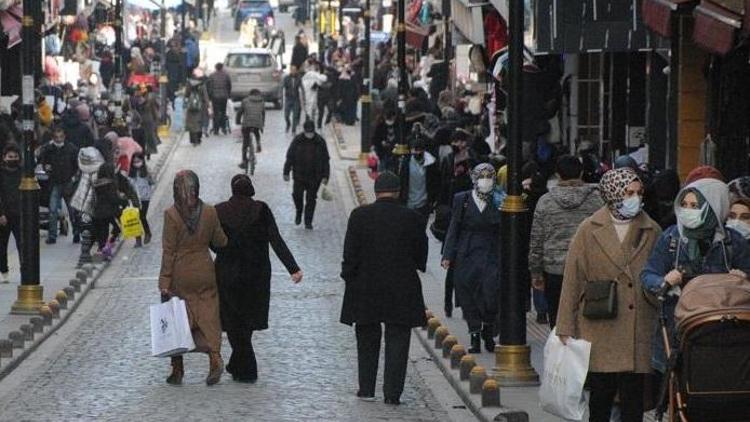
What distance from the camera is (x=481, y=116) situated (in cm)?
3362

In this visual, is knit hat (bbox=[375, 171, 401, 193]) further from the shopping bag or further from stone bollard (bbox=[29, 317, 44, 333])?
the shopping bag

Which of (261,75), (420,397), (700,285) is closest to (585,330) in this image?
(700,285)

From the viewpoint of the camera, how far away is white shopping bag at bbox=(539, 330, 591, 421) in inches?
471

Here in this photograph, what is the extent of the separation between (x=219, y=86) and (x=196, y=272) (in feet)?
108

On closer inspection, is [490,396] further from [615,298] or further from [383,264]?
[615,298]

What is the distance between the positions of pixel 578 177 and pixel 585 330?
15.4ft

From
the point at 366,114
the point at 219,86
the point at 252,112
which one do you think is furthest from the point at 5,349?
the point at 219,86

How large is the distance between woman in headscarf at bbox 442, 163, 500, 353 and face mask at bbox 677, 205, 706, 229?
6425mm

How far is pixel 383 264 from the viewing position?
607 inches

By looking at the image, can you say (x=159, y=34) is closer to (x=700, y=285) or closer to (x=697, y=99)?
(x=697, y=99)

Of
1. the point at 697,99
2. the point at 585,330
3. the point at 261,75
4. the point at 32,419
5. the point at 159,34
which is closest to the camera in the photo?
the point at 585,330

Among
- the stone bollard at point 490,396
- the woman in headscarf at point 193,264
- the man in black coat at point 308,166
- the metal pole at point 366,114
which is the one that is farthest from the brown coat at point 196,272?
the metal pole at point 366,114

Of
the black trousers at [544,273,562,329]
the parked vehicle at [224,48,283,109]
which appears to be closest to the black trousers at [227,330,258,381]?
the black trousers at [544,273,562,329]

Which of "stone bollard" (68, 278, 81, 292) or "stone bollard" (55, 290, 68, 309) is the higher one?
"stone bollard" (55, 290, 68, 309)
